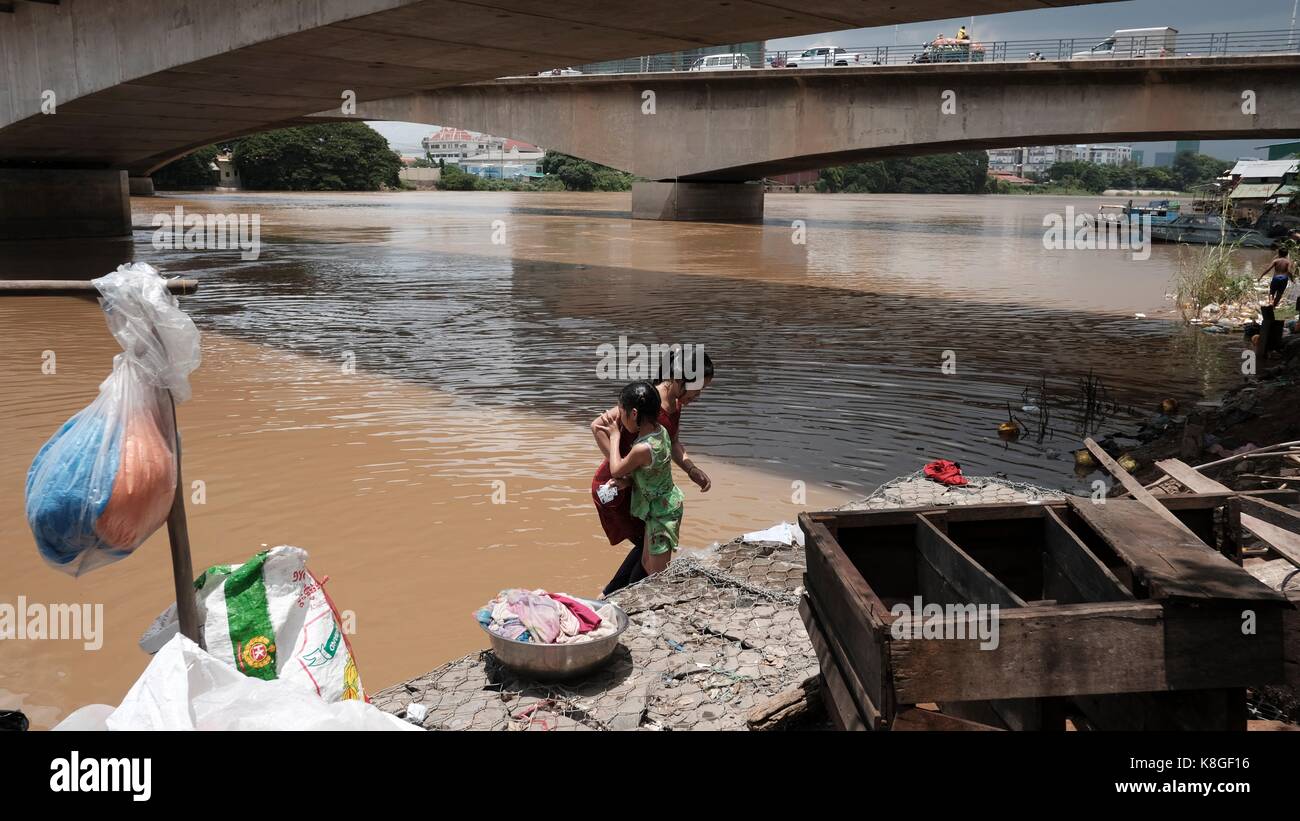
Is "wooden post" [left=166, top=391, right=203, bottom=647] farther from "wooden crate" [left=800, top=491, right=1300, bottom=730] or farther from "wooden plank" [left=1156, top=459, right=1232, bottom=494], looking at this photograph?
"wooden plank" [left=1156, top=459, right=1232, bottom=494]

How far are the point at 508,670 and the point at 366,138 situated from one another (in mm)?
77958

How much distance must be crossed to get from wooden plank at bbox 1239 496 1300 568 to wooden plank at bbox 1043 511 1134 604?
31.0 inches

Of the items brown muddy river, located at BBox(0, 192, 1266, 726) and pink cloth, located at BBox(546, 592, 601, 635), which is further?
brown muddy river, located at BBox(0, 192, 1266, 726)

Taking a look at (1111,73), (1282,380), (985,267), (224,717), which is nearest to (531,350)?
(1282,380)

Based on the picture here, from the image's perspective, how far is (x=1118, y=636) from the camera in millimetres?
2836

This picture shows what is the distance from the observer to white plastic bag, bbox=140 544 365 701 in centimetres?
338

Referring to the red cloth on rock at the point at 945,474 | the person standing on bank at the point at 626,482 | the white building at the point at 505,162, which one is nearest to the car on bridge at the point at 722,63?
the red cloth on rock at the point at 945,474

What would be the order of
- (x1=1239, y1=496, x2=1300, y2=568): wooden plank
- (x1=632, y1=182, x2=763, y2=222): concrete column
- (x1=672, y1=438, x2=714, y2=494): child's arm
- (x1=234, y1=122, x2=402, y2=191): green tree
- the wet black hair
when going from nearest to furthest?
(x1=1239, y1=496, x2=1300, y2=568): wooden plank → the wet black hair → (x1=672, y1=438, x2=714, y2=494): child's arm → (x1=632, y1=182, x2=763, y2=222): concrete column → (x1=234, y1=122, x2=402, y2=191): green tree

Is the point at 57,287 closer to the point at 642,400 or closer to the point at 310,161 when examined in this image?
the point at 642,400

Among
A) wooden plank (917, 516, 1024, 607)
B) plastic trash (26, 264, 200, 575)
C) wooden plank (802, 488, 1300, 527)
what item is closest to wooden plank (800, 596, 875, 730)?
wooden plank (802, 488, 1300, 527)

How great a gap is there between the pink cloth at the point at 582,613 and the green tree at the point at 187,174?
6933 centimetres

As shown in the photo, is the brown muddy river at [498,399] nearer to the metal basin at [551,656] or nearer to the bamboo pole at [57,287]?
the metal basin at [551,656]

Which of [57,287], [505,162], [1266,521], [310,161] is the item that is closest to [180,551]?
[57,287]

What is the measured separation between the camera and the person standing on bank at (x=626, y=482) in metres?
5.27
